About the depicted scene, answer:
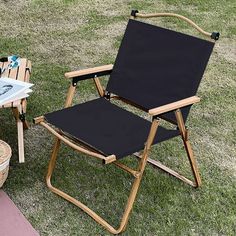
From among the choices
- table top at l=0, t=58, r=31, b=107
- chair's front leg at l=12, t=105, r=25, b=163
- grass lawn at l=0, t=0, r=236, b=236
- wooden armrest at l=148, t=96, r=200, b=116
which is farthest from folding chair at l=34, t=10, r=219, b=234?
table top at l=0, t=58, r=31, b=107

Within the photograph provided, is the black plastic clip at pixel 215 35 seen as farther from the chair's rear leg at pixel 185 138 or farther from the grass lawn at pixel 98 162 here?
the grass lawn at pixel 98 162

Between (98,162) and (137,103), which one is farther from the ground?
(137,103)

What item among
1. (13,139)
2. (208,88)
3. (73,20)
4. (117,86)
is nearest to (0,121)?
(13,139)

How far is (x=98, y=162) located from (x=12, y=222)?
2.65ft

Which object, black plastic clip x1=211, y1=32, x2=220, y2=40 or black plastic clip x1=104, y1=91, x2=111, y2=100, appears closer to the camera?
black plastic clip x1=211, y1=32, x2=220, y2=40

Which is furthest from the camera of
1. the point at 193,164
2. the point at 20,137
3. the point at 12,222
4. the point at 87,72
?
the point at 20,137

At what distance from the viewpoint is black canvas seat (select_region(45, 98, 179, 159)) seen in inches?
108

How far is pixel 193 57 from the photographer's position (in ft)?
10.3

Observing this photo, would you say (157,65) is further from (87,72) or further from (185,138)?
(185,138)

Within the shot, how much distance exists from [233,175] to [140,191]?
69cm

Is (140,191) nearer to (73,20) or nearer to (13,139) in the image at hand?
(13,139)

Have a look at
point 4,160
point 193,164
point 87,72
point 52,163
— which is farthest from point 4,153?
point 193,164

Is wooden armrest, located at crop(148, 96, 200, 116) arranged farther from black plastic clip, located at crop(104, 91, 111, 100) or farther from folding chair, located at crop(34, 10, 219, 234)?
black plastic clip, located at crop(104, 91, 111, 100)

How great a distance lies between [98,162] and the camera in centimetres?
346
